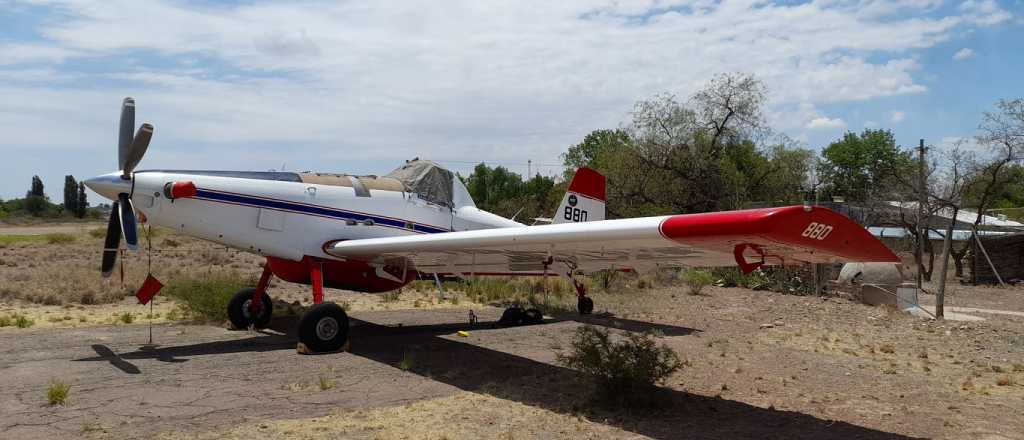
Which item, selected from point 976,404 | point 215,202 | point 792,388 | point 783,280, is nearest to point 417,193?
point 215,202

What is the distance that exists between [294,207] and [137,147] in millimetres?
2121

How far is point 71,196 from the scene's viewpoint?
276 feet

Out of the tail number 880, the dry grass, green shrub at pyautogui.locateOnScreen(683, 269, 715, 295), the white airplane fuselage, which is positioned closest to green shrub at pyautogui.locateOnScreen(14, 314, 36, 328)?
the dry grass

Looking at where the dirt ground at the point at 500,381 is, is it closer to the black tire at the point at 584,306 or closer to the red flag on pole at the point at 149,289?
the red flag on pole at the point at 149,289

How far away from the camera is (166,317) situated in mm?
12867

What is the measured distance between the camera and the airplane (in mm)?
6852

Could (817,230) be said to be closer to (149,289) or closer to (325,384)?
(325,384)

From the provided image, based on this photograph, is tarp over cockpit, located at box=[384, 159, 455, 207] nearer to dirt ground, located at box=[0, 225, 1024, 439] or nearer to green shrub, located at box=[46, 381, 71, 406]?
dirt ground, located at box=[0, 225, 1024, 439]

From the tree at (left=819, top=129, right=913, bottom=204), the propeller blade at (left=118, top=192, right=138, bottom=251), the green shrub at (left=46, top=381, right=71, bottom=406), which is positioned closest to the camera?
the green shrub at (left=46, top=381, right=71, bottom=406)

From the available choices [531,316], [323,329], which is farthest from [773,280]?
[323,329]

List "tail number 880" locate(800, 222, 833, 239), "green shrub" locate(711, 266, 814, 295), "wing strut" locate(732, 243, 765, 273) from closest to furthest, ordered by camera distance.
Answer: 1. "tail number 880" locate(800, 222, 833, 239)
2. "wing strut" locate(732, 243, 765, 273)
3. "green shrub" locate(711, 266, 814, 295)

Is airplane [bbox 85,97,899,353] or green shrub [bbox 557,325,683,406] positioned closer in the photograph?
green shrub [bbox 557,325,683,406]

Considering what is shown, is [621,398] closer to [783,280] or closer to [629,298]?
[629,298]

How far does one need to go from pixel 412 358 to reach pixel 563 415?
10.7 ft
